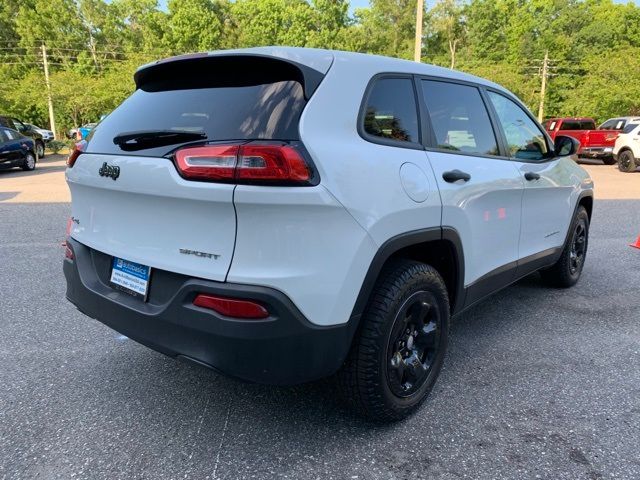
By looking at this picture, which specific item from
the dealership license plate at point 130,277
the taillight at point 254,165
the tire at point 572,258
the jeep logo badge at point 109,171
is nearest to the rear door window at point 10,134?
the jeep logo badge at point 109,171

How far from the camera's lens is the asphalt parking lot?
2.26m

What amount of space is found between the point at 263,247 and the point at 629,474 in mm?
1899

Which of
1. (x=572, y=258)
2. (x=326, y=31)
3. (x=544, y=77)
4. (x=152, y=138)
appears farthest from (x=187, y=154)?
(x=326, y=31)

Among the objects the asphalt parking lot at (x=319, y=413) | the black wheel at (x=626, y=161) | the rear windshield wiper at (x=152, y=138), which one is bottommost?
the black wheel at (x=626, y=161)

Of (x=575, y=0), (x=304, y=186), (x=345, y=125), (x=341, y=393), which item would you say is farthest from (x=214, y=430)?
(x=575, y=0)

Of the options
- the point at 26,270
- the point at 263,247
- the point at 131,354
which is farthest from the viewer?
the point at 26,270

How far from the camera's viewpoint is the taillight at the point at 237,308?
6.34 ft

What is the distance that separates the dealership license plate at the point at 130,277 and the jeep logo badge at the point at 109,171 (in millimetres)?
402

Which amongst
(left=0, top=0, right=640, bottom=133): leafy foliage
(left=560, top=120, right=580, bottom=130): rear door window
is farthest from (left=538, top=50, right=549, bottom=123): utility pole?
(left=560, top=120, right=580, bottom=130): rear door window

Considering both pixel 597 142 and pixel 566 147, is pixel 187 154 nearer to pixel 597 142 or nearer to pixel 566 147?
pixel 566 147

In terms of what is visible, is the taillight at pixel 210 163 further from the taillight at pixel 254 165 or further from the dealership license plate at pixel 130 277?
the dealership license plate at pixel 130 277

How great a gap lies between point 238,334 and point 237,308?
0.10m

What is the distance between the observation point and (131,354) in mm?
3375

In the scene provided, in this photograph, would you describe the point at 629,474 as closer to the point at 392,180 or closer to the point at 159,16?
the point at 392,180
